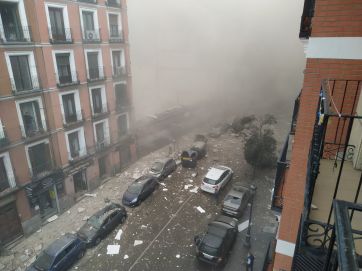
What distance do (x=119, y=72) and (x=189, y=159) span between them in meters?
8.07

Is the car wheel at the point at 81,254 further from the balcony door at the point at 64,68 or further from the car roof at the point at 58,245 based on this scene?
the balcony door at the point at 64,68

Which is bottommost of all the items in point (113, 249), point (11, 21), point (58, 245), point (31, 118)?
point (113, 249)

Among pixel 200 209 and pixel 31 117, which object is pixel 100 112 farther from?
pixel 200 209

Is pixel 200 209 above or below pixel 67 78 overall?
below

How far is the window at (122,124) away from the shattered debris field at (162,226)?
3.05m

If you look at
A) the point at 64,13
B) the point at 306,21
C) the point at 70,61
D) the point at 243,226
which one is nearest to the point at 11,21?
the point at 64,13

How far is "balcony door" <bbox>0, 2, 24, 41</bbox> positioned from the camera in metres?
13.1

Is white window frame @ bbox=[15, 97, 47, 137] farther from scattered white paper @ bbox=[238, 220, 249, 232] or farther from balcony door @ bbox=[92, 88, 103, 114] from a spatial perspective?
scattered white paper @ bbox=[238, 220, 249, 232]

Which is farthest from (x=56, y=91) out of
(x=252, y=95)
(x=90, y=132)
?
(x=252, y=95)

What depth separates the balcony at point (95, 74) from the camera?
17672mm

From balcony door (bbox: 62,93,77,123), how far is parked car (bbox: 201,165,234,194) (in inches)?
351

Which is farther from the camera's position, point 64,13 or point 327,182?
point 64,13

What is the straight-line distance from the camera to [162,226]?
14539mm

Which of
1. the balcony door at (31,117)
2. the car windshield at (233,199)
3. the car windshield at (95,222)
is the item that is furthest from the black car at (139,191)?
the balcony door at (31,117)
